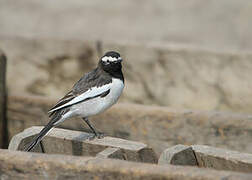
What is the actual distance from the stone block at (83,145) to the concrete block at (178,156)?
0.21m

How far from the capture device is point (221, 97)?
9117 mm

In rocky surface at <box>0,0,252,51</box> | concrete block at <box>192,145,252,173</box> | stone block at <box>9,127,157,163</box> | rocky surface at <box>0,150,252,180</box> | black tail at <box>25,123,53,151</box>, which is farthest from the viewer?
rocky surface at <box>0,0,252,51</box>

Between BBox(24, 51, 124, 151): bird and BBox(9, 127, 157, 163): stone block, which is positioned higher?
BBox(24, 51, 124, 151): bird

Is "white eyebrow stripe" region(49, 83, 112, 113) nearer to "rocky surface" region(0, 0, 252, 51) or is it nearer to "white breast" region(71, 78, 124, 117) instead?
"white breast" region(71, 78, 124, 117)

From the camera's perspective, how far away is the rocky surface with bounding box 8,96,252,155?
244 inches

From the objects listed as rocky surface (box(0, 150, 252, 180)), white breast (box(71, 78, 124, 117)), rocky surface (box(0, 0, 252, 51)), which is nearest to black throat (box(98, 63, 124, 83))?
white breast (box(71, 78, 124, 117))

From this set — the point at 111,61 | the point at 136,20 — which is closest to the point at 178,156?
the point at 111,61

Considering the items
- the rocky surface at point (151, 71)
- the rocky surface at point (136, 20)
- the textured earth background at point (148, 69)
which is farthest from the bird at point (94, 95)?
the rocky surface at point (136, 20)

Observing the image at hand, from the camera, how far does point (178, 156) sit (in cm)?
508

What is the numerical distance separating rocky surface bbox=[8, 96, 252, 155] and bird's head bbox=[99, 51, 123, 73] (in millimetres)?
1106

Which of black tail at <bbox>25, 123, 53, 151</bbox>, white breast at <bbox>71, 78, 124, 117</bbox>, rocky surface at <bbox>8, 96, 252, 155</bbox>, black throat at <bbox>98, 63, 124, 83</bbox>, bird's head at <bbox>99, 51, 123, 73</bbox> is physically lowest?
rocky surface at <bbox>8, 96, 252, 155</bbox>

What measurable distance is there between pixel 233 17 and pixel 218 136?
708 cm

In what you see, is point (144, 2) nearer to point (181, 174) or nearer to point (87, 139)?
point (87, 139)

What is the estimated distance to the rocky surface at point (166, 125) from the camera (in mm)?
6191
